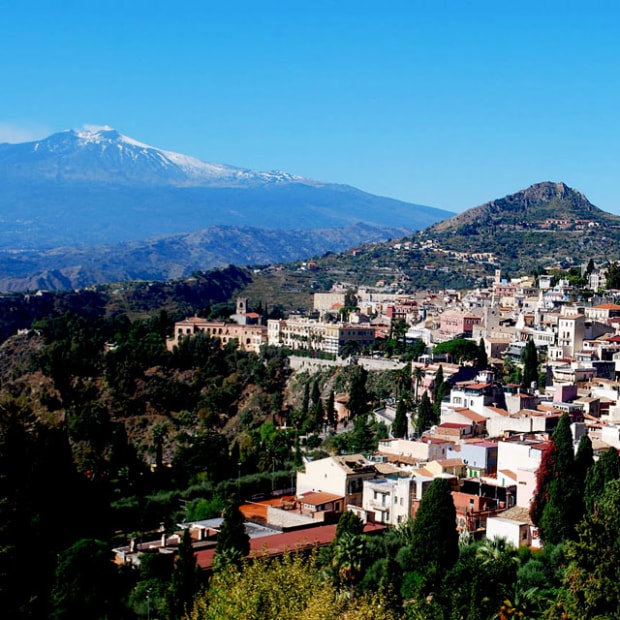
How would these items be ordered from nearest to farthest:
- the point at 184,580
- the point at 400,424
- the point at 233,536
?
the point at 184,580, the point at 233,536, the point at 400,424

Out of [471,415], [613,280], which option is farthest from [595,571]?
[613,280]

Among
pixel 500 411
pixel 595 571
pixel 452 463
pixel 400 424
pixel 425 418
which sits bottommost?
pixel 452 463

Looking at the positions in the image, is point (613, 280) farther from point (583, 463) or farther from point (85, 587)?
point (85, 587)

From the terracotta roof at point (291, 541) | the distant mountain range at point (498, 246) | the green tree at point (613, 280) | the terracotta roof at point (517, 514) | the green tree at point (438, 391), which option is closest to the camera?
the terracotta roof at point (291, 541)

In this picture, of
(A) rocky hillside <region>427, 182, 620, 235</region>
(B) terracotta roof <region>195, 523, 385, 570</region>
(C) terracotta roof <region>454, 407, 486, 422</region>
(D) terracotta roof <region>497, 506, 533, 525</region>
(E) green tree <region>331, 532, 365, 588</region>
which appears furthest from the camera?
(A) rocky hillside <region>427, 182, 620, 235</region>

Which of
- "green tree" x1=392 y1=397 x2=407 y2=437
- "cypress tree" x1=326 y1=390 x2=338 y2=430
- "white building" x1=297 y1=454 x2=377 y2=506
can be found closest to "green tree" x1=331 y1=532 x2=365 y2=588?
"white building" x1=297 y1=454 x2=377 y2=506

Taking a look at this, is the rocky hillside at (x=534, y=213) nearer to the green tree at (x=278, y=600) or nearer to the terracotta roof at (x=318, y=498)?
the terracotta roof at (x=318, y=498)

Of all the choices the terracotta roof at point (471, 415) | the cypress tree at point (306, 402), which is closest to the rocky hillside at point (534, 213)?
the cypress tree at point (306, 402)

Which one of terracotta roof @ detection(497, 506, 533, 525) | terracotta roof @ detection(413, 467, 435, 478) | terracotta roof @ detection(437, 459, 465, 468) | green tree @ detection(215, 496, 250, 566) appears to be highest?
terracotta roof @ detection(437, 459, 465, 468)

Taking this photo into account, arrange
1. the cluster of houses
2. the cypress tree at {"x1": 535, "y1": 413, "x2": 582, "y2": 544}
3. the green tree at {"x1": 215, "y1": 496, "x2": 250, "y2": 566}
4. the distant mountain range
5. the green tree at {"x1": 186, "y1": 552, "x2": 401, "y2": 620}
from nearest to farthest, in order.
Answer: the green tree at {"x1": 186, "y1": 552, "x2": 401, "y2": 620}, the green tree at {"x1": 215, "y1": 496, "x2": 250, "y2": 566}, the cypress tree at {"x1": 535, "y1": 413, "x2": 582, "y2": 544}, the cluster of houses, the distant mountain range

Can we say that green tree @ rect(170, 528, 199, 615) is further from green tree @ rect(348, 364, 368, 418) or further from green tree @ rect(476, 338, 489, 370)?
green tree @ rect(476, 338, 489, 370)

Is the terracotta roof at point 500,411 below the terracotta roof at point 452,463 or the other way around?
the other way around

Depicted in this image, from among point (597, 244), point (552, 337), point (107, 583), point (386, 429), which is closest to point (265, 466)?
point (386, 429)

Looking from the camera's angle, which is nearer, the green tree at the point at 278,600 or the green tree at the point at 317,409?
the green tree at the point at 278,600
